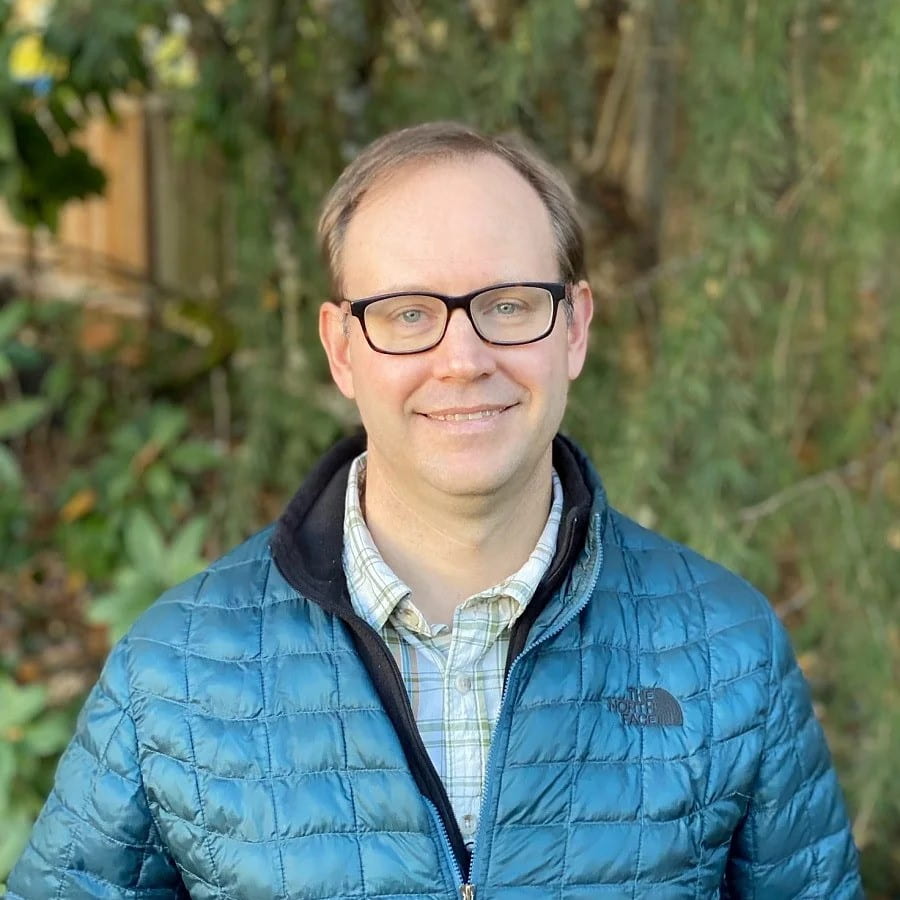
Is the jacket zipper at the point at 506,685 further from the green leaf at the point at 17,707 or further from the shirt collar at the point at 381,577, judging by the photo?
the green leaf at the point at 17,707

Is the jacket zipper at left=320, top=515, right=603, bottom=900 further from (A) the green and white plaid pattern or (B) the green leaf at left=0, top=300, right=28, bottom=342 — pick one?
(B) the green leaf at left=0, top=300, right=28, bottom=342

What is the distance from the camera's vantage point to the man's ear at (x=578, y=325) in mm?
1569

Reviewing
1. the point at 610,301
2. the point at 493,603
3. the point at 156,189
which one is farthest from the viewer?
the point at 156,189

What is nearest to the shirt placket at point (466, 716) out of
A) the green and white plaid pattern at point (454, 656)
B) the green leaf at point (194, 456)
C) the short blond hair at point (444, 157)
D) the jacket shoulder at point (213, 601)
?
the green and white plaid pattern at point (454, 656)

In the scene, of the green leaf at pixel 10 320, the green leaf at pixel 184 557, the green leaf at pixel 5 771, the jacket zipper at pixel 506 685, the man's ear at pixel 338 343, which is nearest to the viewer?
the jacket zipper at pixel 506 685

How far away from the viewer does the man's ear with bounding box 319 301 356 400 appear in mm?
1554

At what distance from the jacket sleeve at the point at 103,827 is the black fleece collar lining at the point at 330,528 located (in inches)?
9.8

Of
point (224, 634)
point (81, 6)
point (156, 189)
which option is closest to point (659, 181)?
point (81, 6)

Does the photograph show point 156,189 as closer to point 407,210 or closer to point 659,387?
point 659,387

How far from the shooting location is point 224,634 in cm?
143

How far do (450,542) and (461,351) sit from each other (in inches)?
10.5

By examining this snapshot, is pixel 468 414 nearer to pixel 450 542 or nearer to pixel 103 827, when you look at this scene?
pixel 450 542

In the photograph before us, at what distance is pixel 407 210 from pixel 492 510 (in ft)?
1.27

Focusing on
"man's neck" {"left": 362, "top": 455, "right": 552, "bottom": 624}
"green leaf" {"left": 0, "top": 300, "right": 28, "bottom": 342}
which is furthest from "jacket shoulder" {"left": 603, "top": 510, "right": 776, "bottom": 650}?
"green leaf" {"left": 0, "top": 300, "right": 28, "bottom": 342}
